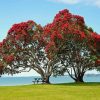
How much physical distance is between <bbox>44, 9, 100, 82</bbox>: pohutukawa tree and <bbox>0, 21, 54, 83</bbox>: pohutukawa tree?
173 centimetres

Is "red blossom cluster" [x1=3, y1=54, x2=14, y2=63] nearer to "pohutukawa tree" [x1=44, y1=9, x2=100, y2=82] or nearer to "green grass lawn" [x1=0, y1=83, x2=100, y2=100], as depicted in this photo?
"pohutukawa tree" [x1=44, y1=9, x2=100, y2=82]

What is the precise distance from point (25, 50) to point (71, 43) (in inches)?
303

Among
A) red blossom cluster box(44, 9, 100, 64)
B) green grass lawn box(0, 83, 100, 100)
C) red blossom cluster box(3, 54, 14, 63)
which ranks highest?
red blossom cluster box(44, 9, 100, 64)

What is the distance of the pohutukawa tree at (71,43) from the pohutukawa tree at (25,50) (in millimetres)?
1733

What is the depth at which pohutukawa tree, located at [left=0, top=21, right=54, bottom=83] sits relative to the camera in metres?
63.1

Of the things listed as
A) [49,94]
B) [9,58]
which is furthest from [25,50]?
[49,94]

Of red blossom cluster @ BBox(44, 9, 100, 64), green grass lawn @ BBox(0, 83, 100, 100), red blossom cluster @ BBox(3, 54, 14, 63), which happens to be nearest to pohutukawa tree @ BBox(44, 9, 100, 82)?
red blossom cluster @ BBox(44, 9, 100, 64)

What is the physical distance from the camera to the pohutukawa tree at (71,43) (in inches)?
2400

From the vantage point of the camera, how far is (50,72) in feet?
214

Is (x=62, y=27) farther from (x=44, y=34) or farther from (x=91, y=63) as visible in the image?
(x=91, y=63)

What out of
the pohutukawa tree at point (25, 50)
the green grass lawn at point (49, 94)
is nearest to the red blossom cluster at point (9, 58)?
the pohutukawa tree at point (25, 50)


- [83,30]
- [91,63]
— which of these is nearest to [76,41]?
[83,30]

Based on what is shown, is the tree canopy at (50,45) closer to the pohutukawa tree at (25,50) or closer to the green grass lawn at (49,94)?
the pohutukawa tree at (25,50)

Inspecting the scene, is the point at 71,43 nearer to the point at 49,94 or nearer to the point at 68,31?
the point at 68,31
